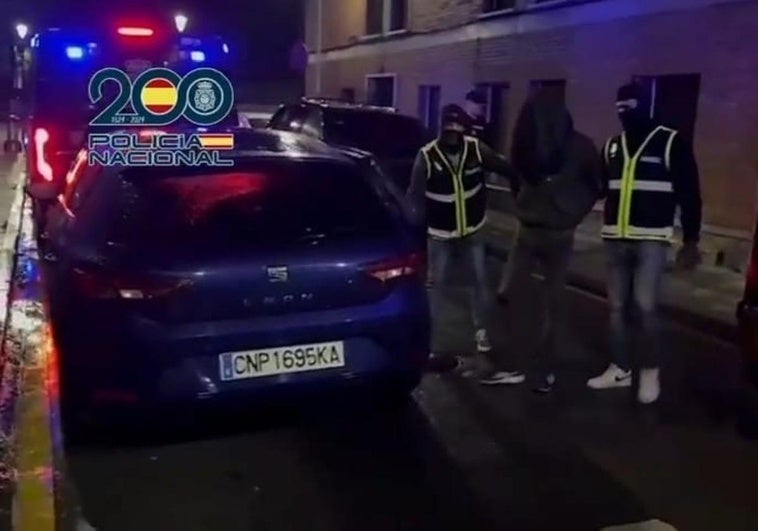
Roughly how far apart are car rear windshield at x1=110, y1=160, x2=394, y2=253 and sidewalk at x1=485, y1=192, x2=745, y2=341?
3.84 m

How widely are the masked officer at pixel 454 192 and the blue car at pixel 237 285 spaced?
1.33 m

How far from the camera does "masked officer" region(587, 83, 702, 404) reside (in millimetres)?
5469

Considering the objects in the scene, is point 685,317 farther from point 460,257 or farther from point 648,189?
point 648,189

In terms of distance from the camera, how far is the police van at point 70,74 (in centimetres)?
1088

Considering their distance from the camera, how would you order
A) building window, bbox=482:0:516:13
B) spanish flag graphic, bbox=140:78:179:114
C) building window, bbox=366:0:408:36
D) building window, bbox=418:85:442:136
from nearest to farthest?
spanish flag graphic, bbox=140:78:179:114 < building window, bbox=482:0:516:13 < building window, bbox=418:85:442:136 < building window, bbox=366:0:408:36

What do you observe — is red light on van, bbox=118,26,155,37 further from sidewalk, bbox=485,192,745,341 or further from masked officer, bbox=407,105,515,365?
masked officer, bbox=407,105,515,365

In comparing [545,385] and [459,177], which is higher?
[459,177]

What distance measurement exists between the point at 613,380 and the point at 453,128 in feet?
5.97

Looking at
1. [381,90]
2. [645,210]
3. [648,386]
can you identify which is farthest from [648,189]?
[381,90]

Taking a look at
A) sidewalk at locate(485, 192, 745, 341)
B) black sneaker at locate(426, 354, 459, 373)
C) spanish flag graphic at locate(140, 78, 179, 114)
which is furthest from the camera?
spanish flag graphic at locate(140, 78, 179, 114)

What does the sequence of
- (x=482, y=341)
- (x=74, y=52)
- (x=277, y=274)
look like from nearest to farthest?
(x=277, y=274)
(x=482, y=341)
(x=74, y=52)

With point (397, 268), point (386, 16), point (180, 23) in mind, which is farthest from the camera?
point (386, 16)

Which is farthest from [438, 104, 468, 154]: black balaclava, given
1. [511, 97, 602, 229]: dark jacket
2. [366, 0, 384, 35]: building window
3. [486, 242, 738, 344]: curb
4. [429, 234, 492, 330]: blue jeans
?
[366, 0, 384, 35]: building window

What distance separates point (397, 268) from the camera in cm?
480
